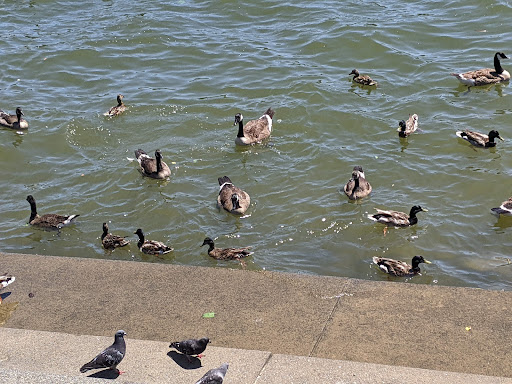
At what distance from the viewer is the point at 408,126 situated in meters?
15.1

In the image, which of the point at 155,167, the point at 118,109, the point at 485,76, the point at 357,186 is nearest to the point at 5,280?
the point at 155,167

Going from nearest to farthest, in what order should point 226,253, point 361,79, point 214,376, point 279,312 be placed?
point 214,376
point 279,312
point 226,253
point 361,79

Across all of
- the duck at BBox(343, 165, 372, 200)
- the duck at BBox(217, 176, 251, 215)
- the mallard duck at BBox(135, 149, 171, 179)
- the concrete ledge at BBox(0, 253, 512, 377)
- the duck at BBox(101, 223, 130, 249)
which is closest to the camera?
the concrete ledge at BBox(0, 253, 512, 377)

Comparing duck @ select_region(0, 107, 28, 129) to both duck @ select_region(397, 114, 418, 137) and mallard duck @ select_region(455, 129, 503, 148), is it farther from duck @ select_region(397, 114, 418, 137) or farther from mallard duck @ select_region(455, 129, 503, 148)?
mallard duck @ select_region(455, 129, 503, 148)

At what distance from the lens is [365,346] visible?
7.52m

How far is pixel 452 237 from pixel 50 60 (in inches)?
538

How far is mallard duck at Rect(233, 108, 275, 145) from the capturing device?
15.3 metres

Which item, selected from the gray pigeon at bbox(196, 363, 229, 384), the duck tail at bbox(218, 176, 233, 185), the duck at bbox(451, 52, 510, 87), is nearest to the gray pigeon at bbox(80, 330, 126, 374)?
the gray pigeon at bbox(196, 363, 229, 384)

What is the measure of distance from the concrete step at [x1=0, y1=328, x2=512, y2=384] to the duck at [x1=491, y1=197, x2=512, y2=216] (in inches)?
230

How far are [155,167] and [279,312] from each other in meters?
6.52

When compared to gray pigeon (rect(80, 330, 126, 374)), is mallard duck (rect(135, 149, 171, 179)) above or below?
below

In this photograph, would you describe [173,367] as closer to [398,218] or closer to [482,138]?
[398,218]

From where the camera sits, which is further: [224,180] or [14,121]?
[14,121]

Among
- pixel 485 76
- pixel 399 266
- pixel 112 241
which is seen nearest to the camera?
pixel 399 266
